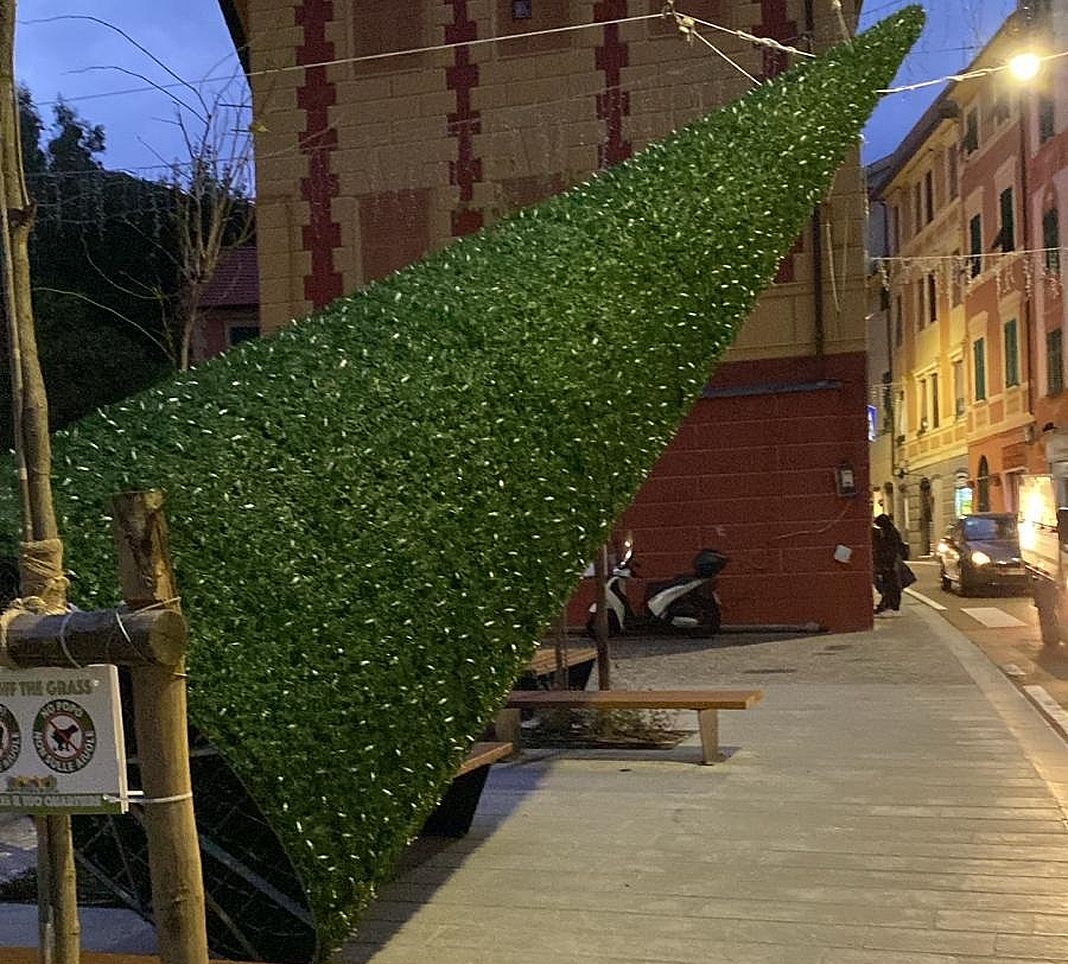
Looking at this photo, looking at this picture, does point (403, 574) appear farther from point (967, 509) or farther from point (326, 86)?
point (967, 509)

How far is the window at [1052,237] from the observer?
26.2m

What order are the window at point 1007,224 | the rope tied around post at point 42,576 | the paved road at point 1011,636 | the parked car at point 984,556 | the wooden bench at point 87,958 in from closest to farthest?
1. the rope tied around post at point 42,576
2. the wooden bench at point 87,958
3. the paved road at point 1011,636
4. the parked car at point 984,556
5. the window at point 1007,224

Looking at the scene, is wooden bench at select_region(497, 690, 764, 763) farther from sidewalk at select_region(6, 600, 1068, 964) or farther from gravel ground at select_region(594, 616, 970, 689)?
gravel ground at select_region(594, 616, 970, 689)

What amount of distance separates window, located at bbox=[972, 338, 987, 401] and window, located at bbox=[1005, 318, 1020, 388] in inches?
70.3

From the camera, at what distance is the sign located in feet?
7.59

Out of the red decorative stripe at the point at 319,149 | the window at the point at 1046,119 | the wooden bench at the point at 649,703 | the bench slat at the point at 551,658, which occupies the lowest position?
the wooden bench at the point at 649,703

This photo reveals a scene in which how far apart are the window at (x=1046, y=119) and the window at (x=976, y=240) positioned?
4135 mm

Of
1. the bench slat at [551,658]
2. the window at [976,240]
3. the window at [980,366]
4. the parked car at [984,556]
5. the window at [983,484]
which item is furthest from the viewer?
the window at [980,366]

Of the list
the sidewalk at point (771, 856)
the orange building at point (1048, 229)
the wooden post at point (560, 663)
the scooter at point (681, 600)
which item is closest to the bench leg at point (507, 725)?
the sidewalk at point (771, 856)

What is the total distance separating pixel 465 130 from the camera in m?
15.2

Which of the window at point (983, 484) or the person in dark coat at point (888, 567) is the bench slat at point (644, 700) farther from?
the window at point (983, 484)

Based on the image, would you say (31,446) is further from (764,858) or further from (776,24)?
(776,24)

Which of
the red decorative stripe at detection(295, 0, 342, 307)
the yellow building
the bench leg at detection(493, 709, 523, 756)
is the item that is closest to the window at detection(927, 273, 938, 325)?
the yellow building

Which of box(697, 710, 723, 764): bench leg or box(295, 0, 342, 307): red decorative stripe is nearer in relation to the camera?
box(697, 710, 723, 764): bench leg
